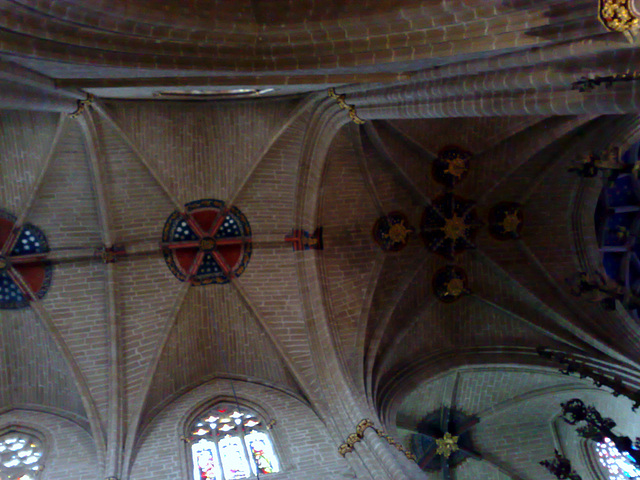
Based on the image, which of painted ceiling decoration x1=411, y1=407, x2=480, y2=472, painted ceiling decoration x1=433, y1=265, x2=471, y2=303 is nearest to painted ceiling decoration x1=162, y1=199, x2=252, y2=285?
painted ceiling decoration x1=433, y1=265, x2=471, y2=303

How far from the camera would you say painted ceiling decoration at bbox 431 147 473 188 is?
13.3 meters

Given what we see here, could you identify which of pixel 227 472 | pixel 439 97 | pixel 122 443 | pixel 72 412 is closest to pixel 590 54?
pixel 439 97

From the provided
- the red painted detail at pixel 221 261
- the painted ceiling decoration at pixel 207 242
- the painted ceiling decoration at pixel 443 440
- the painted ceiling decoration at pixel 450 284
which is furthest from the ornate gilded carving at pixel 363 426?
the red painted detail at pixel 221 261

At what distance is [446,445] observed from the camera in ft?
44.0

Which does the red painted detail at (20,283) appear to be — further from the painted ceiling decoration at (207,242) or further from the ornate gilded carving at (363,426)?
the ornate gilded carving at (363,426)

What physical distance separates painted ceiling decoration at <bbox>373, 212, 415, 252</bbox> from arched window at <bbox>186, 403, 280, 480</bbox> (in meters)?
4.69

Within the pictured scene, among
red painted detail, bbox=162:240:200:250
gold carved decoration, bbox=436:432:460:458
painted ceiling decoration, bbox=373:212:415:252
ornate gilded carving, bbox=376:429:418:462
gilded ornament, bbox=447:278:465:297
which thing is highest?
red painted detail, bbox=162:240:200:250

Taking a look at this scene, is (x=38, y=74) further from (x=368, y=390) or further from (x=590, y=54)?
(x=368, y=390)

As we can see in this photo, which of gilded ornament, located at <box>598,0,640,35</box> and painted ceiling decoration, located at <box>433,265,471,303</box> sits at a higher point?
painted ceiling decoration, located at <box>433,265,471,303</box>

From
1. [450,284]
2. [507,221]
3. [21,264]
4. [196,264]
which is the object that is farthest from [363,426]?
[21,264]

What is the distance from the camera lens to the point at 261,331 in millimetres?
13070

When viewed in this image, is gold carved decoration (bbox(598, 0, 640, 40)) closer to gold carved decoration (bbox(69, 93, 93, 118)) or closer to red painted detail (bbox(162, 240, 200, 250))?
gold carved decoration (bbox(69, 93, 93, 118))

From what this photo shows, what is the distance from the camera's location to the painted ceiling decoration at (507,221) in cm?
1382

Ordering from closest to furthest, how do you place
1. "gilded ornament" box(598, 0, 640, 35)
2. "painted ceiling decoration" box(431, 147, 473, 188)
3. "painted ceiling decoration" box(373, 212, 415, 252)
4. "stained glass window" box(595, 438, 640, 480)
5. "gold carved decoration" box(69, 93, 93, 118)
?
"gilded ornament" box(598, 0, 640, 35), "gold carved decoration" box(69, 93, 93, 118), "stained glass window" box(595, 438, 640, 480), "painted ceiling decoration" box(431, 147, 473, 188), "painted ceiling decoration" box(373, 212, 415, 252)
